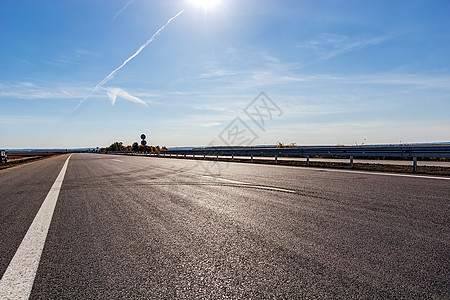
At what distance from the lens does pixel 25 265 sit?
9.11 ft

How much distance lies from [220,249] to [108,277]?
44.2 inches

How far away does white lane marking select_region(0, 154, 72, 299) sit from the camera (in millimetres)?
2284

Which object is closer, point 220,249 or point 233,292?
point 233,292

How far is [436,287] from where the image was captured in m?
2.17

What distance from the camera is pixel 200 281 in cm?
235

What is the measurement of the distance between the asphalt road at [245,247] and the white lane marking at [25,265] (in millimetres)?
75

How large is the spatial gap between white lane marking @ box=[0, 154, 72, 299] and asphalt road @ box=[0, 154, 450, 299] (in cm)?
8

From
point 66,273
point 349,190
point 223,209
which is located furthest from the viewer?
point 349,190

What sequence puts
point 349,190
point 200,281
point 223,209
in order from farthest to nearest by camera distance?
point 349,190
point 223,209
point 200,281

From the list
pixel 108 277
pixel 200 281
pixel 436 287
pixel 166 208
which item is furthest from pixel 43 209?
pixel 436 287

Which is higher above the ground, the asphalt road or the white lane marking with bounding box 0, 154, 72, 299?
the asphalt road

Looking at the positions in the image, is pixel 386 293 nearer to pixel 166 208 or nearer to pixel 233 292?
pixel 233 292

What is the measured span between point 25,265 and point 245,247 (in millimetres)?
2178

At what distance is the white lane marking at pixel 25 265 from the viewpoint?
89.9 inches
